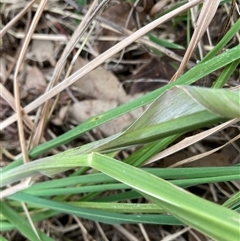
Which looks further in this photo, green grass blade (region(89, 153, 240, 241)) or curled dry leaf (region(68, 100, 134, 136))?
curled dry leaf (region(68, 100, 134, 136))

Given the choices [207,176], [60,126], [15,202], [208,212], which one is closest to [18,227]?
[15,202]

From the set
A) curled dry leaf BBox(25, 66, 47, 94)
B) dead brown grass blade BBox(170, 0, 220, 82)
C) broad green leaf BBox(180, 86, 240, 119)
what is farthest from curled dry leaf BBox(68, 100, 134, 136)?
broad green leaf BBox(180, 86, 240, 119)

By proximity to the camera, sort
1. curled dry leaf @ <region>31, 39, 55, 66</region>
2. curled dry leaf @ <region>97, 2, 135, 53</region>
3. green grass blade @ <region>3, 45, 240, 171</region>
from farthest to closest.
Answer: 1. curled dry leaf @ <region>31, 39, 55, 66</region>
2. curled dry leaf @ <region>97, 2, 135, 53</region>
3. green grass blade @ <region>3, 45, 240, 171</region>

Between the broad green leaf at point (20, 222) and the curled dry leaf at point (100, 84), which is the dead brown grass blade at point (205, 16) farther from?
the broad green leaf at point (20, 222)

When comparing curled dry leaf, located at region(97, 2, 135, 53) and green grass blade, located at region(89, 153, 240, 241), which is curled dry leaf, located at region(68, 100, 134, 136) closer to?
curled dry leaf, located at region(97, 2, 135, 53)

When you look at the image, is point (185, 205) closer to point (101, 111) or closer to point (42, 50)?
point (101, 111)

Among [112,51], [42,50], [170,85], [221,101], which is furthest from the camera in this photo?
[42,50]

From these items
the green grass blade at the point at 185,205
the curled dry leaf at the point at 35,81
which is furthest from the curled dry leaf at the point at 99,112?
the green grass blade at the point at 185,205

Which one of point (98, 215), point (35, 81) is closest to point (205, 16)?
point (98, 215)

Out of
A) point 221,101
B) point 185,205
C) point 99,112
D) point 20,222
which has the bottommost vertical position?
point 20,222
